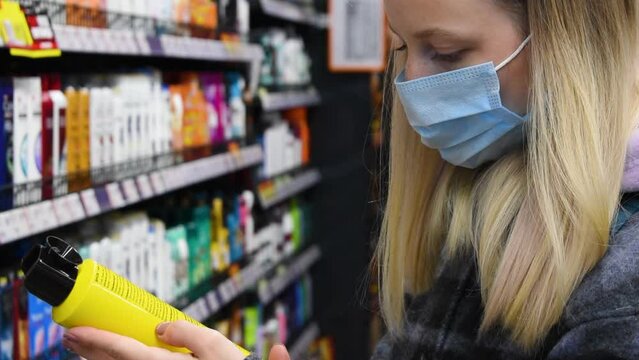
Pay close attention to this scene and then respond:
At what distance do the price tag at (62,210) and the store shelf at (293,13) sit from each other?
1762mm

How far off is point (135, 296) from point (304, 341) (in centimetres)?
314

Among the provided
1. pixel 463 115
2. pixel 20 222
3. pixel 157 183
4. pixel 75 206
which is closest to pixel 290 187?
pixel 157 183

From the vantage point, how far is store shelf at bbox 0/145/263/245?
1.77 meters

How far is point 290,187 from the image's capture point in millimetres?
3998

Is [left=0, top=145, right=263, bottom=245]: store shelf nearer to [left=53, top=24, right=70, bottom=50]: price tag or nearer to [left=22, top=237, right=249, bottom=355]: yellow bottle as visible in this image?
[left=53, top=24, right=70, bottom=50]: price tag

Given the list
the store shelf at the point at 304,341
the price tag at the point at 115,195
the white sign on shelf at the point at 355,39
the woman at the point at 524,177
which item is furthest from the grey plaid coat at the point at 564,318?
the white sign on shelf at the point at 355,39

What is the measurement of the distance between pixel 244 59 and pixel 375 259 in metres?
1.72

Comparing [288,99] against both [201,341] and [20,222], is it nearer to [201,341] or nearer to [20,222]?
[20,222]

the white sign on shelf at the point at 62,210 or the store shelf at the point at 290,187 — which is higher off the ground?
the white sign on shelf at the point at 62,210

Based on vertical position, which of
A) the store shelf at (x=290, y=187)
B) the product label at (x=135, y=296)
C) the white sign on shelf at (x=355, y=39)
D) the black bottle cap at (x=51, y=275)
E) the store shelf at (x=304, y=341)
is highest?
the white sign on shelf at (x=355, y=39)

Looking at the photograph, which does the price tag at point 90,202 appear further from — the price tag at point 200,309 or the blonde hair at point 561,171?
the blonde hair at point 561,171

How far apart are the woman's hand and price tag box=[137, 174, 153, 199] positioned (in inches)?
47.2

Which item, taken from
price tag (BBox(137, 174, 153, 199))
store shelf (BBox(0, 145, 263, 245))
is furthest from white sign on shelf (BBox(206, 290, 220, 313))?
price tag (BBox(137, 174, 153, 199))

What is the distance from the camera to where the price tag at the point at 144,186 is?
236 centimetres
